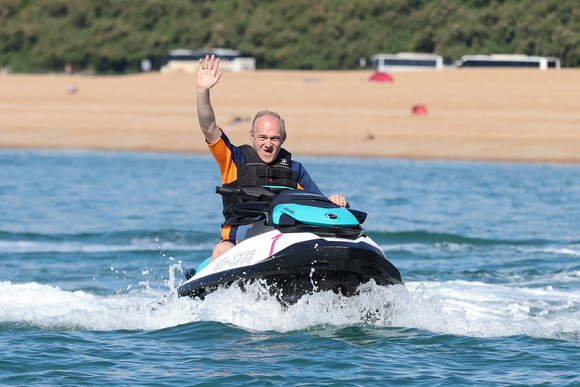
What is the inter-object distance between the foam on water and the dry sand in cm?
2008

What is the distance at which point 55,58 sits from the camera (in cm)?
5725

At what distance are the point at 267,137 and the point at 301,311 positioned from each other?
1243 millimetres

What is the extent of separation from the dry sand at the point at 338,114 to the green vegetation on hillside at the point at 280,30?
27.7ft

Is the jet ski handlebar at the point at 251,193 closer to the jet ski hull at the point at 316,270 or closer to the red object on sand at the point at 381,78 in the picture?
the jet ski hull at the point at 316,270

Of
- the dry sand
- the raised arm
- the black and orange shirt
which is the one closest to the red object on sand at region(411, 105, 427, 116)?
the dry sand

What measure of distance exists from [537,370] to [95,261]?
6.38 m

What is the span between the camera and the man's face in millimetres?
6613

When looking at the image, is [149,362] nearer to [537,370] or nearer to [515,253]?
[537,370]

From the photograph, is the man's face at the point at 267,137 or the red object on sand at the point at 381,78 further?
the red object on sand at the point at 381,78

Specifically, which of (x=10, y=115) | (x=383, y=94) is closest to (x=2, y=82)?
(x=10, y=115)

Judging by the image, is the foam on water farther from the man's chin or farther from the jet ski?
the man's chin


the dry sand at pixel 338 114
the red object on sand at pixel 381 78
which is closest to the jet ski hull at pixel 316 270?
the dry sand at pixel 338 114

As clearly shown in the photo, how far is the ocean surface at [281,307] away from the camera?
607cm

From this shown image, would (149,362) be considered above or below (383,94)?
below
